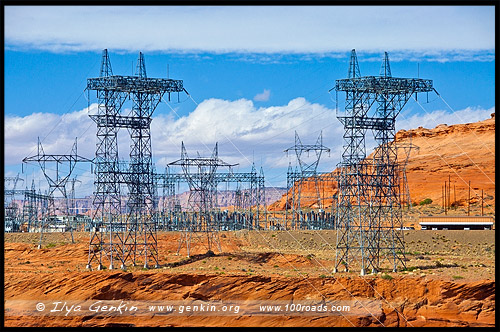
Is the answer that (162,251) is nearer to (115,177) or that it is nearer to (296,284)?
(115,177)

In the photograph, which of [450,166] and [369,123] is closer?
[369,123]

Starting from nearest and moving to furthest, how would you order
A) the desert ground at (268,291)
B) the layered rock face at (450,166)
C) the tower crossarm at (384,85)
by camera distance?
the desert ground at (268,291) → the tower crossarm at (384,85) → the layered rock face at (450,166)

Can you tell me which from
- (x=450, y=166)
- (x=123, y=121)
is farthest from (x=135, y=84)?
(x=450, y=166)

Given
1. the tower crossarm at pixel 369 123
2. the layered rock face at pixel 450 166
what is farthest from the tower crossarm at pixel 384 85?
the layered rock face at pixel 450 166

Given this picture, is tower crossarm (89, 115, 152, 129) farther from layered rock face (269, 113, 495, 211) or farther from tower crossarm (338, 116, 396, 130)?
layered rock face (269, 113, 495, 211)

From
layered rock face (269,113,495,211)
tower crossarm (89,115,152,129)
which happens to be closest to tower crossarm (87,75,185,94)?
tower crossarm (89,115,152,129)

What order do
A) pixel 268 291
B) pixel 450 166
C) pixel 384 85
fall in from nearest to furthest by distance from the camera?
1. pixel 268 291
2. pixel 384 85
3. pixel 450 166

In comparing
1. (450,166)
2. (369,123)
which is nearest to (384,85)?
(369,123)

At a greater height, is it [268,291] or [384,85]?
[384,85]

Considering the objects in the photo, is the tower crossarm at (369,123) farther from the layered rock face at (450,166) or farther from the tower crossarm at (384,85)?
the layered rock face at (450,166)

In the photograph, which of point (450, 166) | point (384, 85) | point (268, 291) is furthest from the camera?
point (450, 166)

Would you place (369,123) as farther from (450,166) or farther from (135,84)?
(450,166)

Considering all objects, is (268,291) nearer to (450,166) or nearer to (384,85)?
(384,85)
